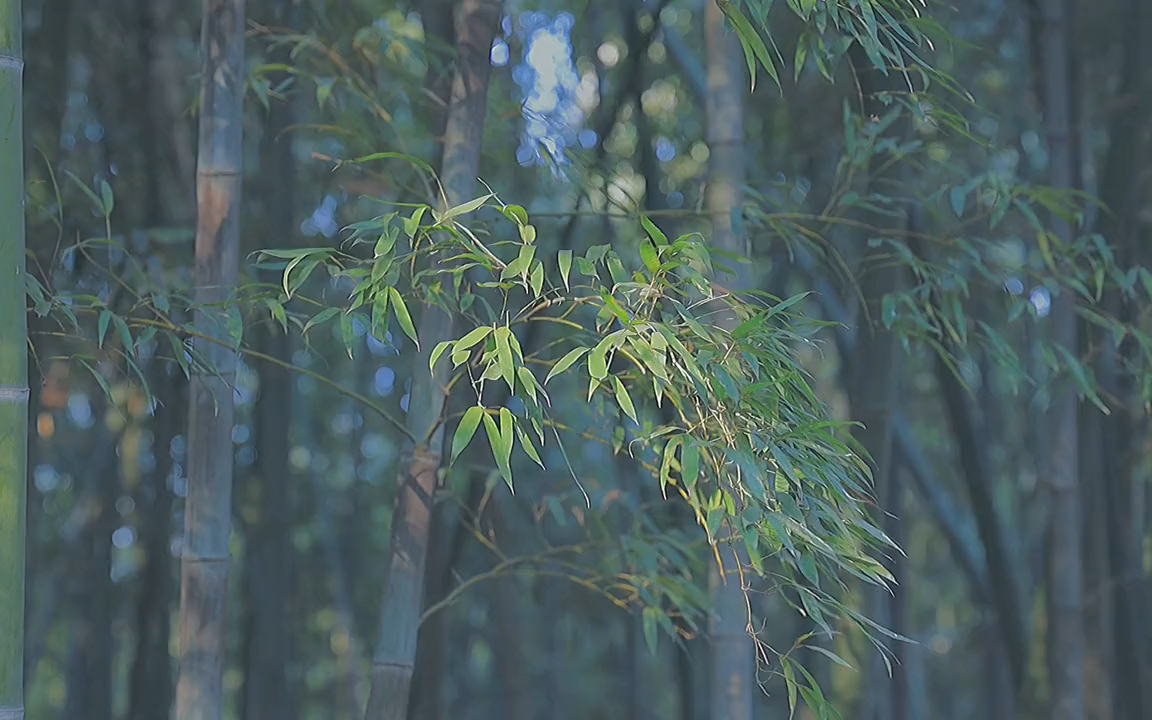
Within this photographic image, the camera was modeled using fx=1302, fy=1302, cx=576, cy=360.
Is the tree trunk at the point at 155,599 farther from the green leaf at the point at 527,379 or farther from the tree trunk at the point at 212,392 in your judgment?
the green leaf at the point at 527,379

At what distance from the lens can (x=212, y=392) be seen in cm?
179

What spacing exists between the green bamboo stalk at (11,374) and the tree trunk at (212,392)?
420mm

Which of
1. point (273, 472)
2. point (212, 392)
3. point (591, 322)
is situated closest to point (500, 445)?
point (212, 392)

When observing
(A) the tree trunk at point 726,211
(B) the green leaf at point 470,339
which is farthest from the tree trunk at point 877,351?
(B) the green leaf at point 470,339

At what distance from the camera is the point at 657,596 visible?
2266 millimetres

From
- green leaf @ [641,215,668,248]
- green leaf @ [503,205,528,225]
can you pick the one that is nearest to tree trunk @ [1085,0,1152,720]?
green leaf @ [641,215,668,248]

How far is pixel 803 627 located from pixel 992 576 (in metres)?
0.61

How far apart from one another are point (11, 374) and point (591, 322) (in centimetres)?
308

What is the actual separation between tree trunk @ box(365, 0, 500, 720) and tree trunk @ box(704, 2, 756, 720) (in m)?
0.35

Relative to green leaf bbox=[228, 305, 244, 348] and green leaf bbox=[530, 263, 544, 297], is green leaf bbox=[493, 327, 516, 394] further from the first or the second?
green leaf bbox=[228, 305, 244, 348]

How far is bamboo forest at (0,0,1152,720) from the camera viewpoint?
4.85 ft

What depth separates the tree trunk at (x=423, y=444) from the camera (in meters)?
1.79

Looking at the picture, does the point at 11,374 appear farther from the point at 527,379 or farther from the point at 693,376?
the point at 693,376

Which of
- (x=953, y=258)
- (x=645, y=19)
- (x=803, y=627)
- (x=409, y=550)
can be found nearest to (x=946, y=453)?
(x=803, y=627)
